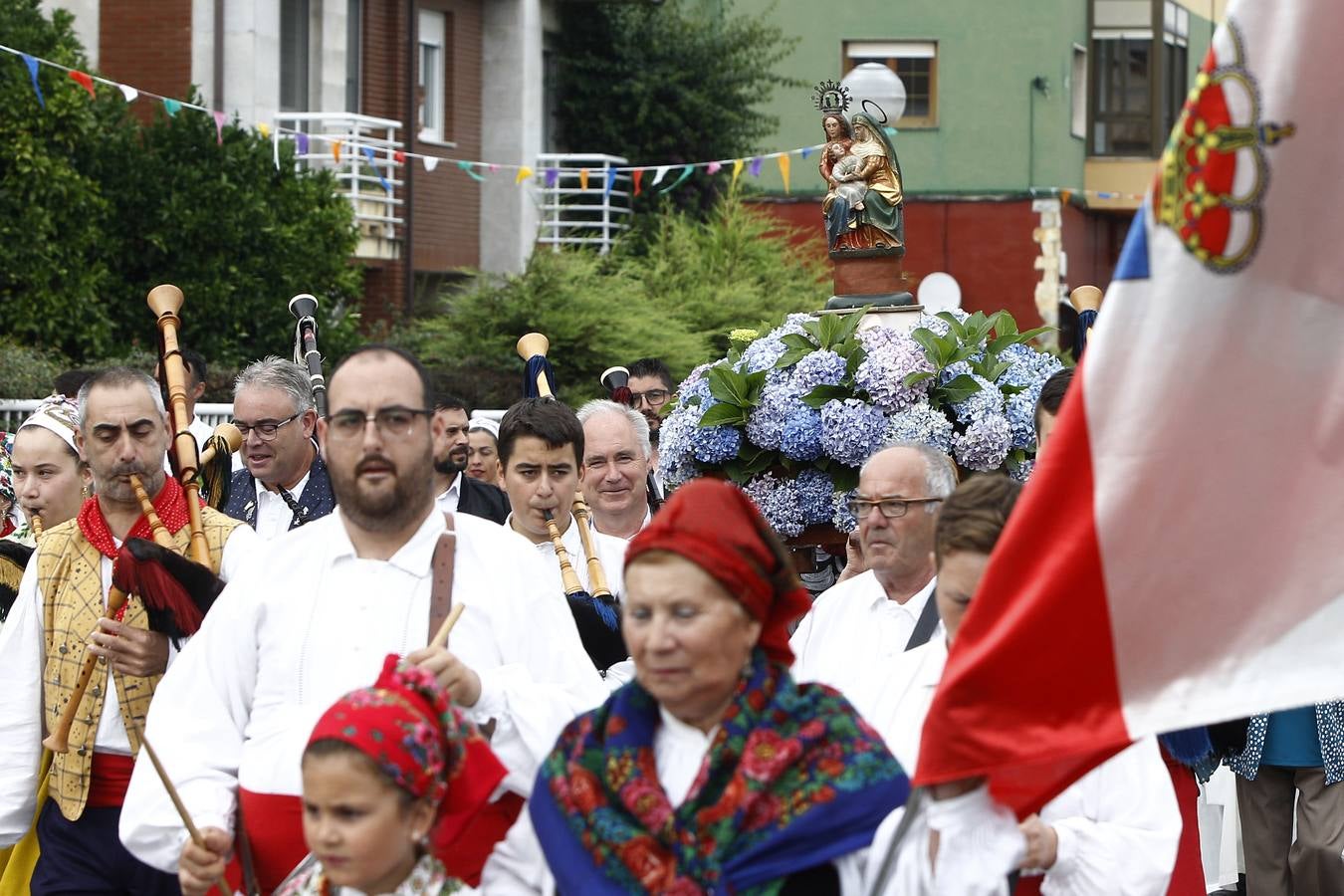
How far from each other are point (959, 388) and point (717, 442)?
0.81m

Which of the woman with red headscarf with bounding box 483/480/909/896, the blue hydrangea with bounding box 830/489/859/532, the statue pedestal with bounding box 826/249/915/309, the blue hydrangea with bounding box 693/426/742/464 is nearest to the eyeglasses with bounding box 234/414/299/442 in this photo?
the blue hydrangea with bounding box 693/426/742/464

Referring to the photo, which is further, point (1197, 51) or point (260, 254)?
point (1197, 51)

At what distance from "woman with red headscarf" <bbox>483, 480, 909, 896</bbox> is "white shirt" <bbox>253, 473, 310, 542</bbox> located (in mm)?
3806

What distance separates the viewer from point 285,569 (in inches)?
181

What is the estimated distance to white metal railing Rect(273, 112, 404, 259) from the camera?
22.7 metres

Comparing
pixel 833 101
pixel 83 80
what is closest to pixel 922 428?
pixel 833 101

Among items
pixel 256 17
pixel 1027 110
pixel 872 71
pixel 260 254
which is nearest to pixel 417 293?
pixel 256 17

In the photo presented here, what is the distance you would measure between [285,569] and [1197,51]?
1447 inches

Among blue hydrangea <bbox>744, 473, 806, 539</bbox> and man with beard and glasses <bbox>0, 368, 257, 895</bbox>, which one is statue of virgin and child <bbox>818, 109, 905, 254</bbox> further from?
man with beard and glasses <bbox>0, 368, 257, 895</bbox>

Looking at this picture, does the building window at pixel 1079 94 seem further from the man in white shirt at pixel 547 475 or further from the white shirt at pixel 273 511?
the man in white shirt at pixel 547 475

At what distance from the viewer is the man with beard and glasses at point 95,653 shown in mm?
5457

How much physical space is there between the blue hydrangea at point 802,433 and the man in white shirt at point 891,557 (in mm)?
1284

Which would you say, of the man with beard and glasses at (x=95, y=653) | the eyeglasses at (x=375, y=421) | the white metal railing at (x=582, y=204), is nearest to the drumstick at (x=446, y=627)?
the eyeglasses at (x=375, y=421)

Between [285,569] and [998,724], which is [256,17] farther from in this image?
[998,724]
